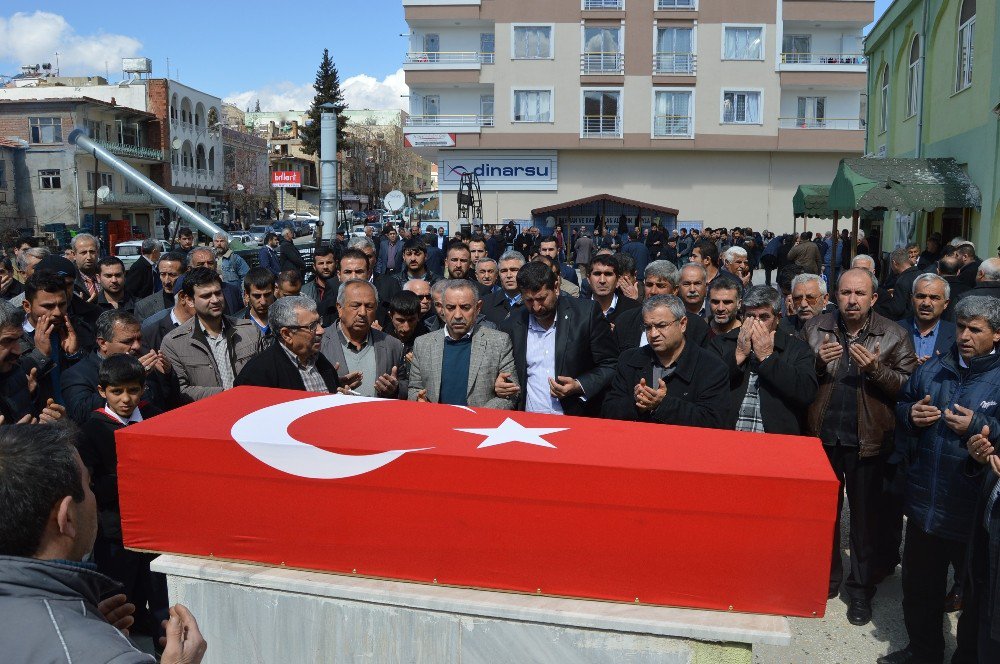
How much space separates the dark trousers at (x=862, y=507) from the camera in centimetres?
494

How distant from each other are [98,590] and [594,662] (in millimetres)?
1621

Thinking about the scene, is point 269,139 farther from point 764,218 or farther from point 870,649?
point 870,649

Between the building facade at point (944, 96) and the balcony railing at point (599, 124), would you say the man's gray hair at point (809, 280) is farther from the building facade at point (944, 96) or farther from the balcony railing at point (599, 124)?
the balcony railing at point (599, 124)

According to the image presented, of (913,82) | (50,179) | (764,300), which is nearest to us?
(764,300)

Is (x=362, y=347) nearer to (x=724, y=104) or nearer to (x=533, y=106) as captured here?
(x=533, y=106)

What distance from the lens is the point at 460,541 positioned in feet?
9.48

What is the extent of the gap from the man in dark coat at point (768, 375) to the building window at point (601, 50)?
115ft

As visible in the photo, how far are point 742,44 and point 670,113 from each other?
15.1ft

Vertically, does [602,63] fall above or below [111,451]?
above

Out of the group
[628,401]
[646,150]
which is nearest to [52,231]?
[646,150]

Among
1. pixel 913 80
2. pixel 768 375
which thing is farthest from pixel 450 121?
pixel 768 375

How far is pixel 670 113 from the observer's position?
37844 mm

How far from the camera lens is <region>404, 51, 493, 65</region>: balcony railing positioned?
126 feet

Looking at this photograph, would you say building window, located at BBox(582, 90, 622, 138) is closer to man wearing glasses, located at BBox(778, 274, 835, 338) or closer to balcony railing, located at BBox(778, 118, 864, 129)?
balcony railing, located at BBox(778, 118, 864, 129)
